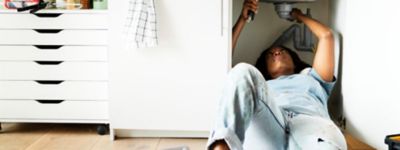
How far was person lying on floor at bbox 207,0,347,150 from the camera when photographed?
1.36 m

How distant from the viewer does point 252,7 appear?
2236 mm

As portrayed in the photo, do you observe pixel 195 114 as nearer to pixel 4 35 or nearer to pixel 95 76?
pixel 95 76

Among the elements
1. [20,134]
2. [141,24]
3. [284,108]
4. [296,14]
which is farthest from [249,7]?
[20,134]

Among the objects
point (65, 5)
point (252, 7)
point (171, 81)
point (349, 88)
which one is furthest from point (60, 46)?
point (349, 88)

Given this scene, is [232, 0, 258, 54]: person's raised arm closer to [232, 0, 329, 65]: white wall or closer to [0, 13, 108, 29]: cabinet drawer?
[232, 0, 329, 65]: white wall

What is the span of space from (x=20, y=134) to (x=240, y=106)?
57.9 inches

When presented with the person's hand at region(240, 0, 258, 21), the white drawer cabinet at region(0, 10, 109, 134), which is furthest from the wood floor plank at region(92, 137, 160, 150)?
the person's hand at region(240, 0, 258, 21)

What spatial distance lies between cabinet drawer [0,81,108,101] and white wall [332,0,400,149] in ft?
3.87

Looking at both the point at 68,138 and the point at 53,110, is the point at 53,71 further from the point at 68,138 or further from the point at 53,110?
the point at 68,138

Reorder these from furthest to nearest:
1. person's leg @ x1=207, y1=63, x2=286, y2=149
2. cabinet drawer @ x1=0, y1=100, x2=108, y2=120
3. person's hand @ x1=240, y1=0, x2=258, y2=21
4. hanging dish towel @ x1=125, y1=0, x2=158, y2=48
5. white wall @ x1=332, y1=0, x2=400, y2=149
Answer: cabinet drawer @ x1=0, y1=100, x2=108, y2=120 < person's hand @ x1=240, y1=0, x2=258, y2=21 < hanging dish towel @ x1=125, y1=0, x2=158, y2=48 < white wall @ x1=332, y1=0, x2=400, y2=149 < person's leg @ x1=207, y1=63, x2=286, y2=149

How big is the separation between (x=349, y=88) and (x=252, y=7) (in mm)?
600

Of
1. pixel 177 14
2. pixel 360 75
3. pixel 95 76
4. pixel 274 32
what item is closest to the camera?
pixel 360 75

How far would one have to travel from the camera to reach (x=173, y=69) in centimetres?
220

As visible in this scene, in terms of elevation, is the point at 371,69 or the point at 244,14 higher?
the point at 244,14
